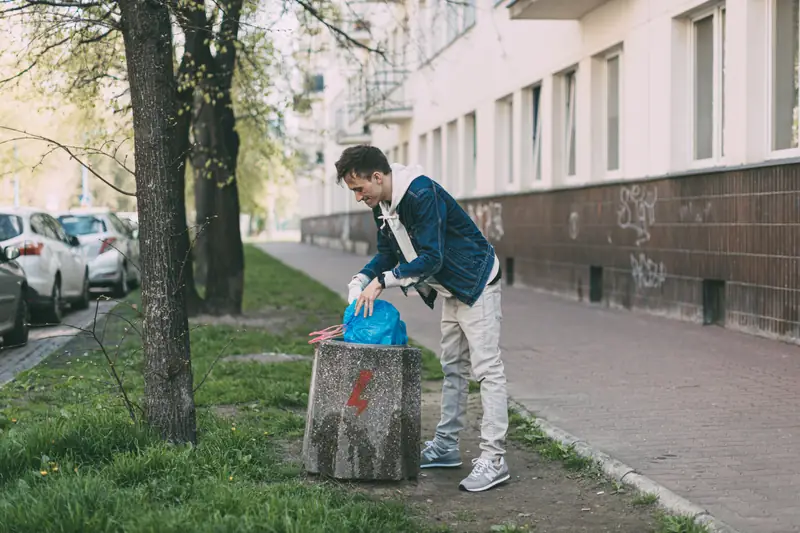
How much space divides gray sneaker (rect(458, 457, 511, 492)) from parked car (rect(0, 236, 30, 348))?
7698 mm

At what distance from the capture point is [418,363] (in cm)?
582

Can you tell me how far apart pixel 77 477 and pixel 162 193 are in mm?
1689

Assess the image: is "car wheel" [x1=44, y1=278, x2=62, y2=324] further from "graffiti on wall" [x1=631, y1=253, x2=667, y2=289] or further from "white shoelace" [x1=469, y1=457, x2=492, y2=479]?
"white shoelace" [x1=469, y1=457, x2=492, y2=479]

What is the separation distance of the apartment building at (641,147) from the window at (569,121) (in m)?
0.03

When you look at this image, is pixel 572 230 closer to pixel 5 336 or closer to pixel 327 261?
pixel 5 336

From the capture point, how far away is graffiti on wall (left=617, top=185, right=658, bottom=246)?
15.1 metres

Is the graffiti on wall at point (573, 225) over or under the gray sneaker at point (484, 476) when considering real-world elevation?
over

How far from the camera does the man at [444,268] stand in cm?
562

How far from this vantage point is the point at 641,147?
15.7 metres

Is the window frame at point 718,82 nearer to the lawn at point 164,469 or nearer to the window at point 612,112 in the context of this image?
the window at point 612,112

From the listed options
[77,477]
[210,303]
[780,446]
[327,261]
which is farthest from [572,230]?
[327,261]

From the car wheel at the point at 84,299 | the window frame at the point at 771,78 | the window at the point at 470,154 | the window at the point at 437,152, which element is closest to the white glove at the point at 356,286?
the window frame at the point at 771,78

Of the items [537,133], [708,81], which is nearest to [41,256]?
[708,81]

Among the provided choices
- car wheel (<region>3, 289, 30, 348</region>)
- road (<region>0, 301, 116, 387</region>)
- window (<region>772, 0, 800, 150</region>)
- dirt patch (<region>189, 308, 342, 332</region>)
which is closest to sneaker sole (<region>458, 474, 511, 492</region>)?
road (<region>0, 301, 116, 387</region>)
